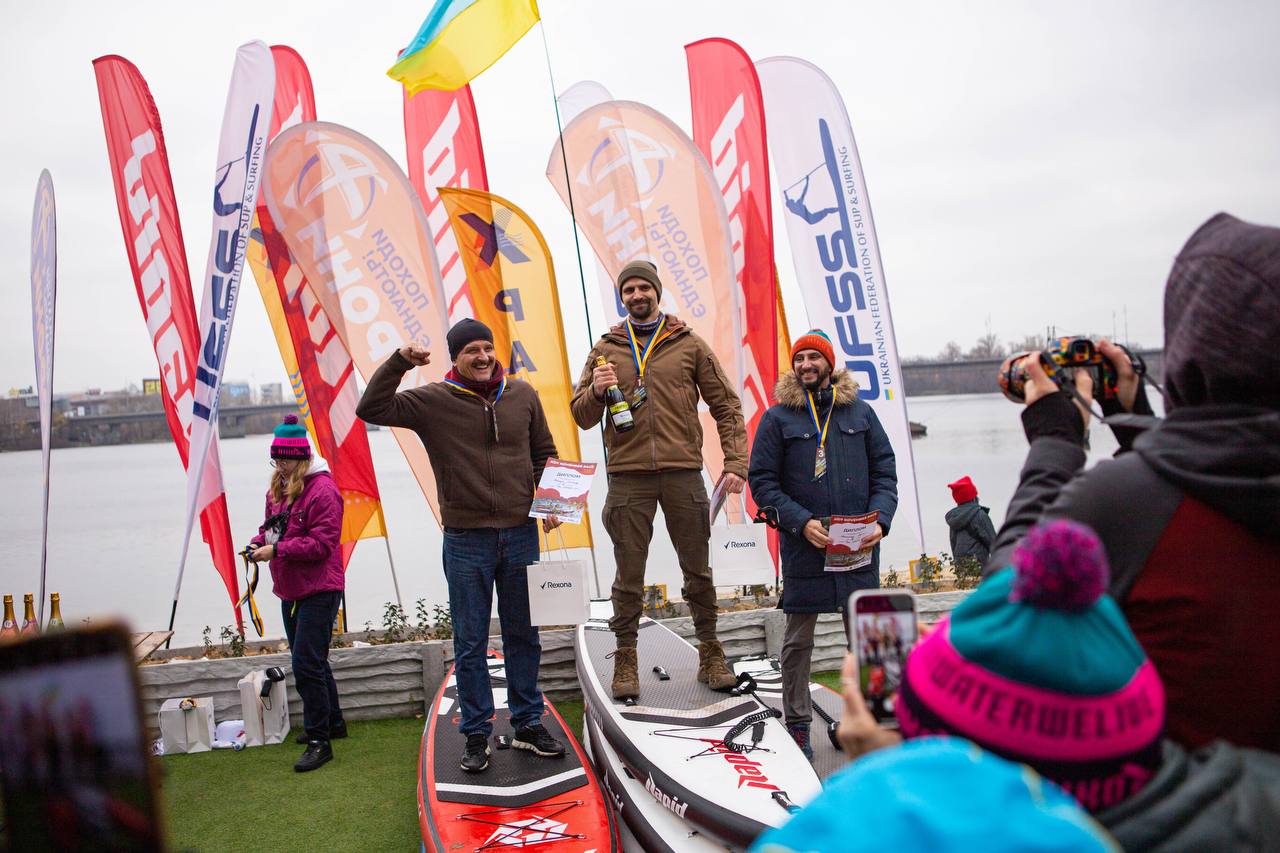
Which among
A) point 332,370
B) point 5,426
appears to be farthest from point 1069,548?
point 5,426

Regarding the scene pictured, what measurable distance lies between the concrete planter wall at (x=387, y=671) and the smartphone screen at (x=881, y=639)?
12.5 ft

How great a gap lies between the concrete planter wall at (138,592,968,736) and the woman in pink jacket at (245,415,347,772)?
1.53ft

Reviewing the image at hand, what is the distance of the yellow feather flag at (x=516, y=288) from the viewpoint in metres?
5.77

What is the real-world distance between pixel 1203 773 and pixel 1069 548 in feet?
0.82

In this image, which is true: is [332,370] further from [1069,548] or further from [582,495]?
[1069,548]

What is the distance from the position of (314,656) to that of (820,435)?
2.60 metres

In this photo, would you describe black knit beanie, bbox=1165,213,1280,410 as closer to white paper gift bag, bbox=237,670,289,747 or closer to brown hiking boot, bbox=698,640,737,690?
brown hiking boot, bbox=698,640,737,690

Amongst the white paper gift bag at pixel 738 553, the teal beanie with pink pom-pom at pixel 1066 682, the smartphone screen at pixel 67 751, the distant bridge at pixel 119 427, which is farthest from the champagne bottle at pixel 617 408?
the distant bridge at pixel 119 427

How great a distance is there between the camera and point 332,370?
5.61 meters

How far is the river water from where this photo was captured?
9.16 metres

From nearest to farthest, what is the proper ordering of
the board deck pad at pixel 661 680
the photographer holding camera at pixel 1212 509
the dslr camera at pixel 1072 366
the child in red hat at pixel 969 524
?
the photographer holding camera at pixel 1212 509 → the dslr camera at pixel 1072 366 → the board deck pad at pixel 661 680 → the child in red hat at pixel 969 524

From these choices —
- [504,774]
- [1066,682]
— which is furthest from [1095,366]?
[504,774]

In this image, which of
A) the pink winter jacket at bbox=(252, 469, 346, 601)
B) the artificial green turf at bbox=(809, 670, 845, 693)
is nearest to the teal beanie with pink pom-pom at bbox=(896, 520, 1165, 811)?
the pink winter jacket at bbox=(252, 469, 346, 601)

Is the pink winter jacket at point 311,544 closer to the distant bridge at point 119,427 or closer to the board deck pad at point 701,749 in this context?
the board deck pad at point 701,749
